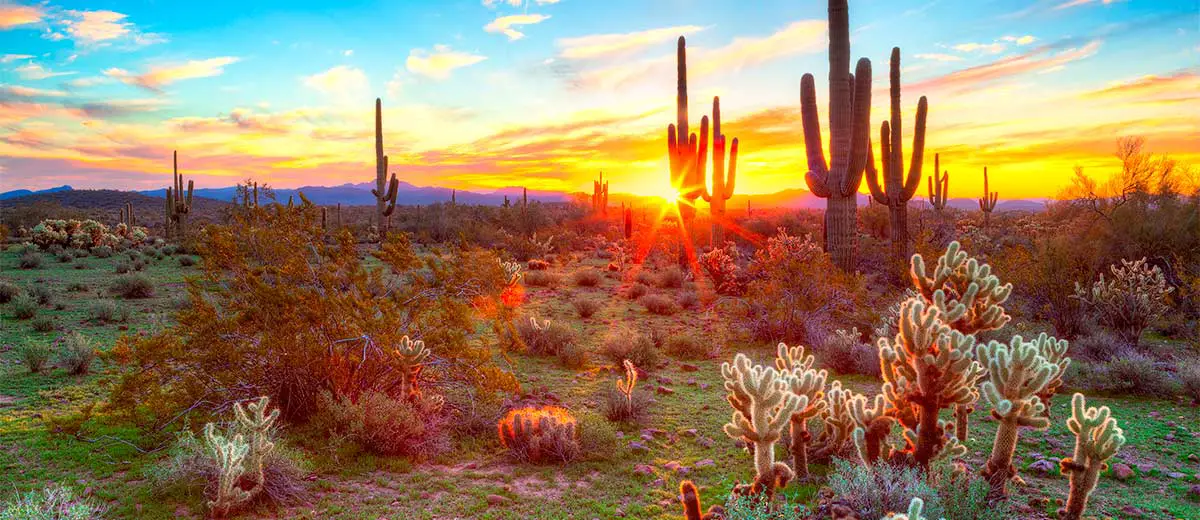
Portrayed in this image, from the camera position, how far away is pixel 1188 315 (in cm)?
1162

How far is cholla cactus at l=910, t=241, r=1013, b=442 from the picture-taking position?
4.50 metres

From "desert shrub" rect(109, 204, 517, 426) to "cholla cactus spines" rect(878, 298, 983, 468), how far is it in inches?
156

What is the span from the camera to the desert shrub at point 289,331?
618cm

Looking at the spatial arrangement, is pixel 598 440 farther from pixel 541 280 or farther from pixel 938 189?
pixel 938 189

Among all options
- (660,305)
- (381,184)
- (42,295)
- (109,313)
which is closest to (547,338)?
(660,305)

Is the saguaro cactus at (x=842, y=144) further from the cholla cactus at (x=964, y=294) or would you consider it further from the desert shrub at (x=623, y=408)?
the cholla cactus at (x=964, y=294)

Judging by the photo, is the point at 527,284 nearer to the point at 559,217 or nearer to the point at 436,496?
the point at 436,496

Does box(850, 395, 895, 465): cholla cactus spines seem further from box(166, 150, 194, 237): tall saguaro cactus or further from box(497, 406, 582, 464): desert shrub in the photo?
box(166, 150, 194, 237): tall saguaro cactus

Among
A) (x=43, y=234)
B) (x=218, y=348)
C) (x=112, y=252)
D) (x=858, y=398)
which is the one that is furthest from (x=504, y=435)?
A: (x=43, y=234)

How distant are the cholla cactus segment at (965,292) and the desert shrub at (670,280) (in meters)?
13.7

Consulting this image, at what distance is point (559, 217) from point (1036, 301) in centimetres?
3772

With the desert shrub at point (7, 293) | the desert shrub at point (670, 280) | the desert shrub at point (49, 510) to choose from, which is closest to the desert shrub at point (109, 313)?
the desert shrub at point (7, 293)

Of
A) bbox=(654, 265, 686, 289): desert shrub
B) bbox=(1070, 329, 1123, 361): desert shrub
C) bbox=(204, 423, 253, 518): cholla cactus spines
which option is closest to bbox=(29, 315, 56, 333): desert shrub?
bbox=(204, 423, 253, 518): cholla cactus spines

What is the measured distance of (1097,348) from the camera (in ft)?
31.3
